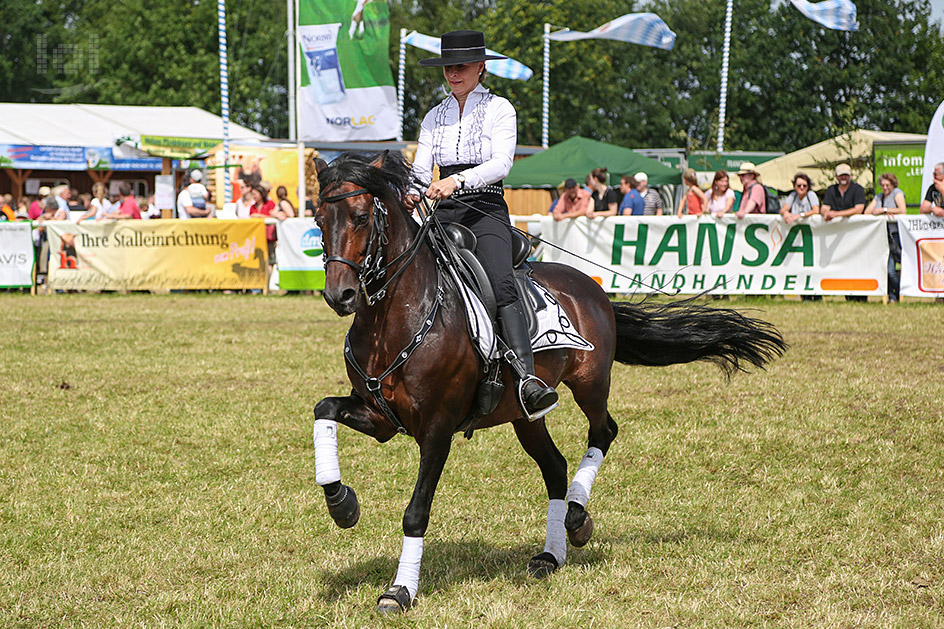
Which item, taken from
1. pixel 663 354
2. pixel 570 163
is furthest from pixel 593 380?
pixel 570 163

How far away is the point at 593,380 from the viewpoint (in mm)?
6242

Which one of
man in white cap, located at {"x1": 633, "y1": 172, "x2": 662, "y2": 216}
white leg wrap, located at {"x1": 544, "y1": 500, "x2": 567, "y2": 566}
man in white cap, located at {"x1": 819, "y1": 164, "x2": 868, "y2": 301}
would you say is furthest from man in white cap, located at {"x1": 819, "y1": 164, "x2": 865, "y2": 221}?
white leg wrap, located at {"x1": 544, "y1": 500, "x2": 567, "y2": 566}

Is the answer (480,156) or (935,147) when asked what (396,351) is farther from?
(935,147)

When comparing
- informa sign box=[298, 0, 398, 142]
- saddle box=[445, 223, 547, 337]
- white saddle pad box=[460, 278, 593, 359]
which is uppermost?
informa sign box=[298, 0, 398, 142]

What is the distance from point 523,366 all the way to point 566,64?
64.9 metres

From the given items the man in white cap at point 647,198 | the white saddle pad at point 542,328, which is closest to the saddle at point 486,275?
the white saddle pad at point 542,328

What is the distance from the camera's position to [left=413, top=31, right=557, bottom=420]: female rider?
5.51m

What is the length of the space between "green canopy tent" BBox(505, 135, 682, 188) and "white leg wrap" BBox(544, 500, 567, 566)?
20689mm

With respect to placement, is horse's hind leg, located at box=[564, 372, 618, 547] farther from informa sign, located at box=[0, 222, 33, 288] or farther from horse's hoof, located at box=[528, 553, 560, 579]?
informa sign, located at box=[0, 222, 33, 288]

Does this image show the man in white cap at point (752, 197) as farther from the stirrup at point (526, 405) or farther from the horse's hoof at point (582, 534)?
the stirrup at point (526, 405)

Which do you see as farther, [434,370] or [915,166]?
[915,166]

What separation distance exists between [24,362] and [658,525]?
29.2 ft

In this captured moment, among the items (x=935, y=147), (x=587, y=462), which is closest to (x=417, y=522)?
(x=587, y=462)

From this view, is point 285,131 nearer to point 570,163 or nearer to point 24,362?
point 570,163
